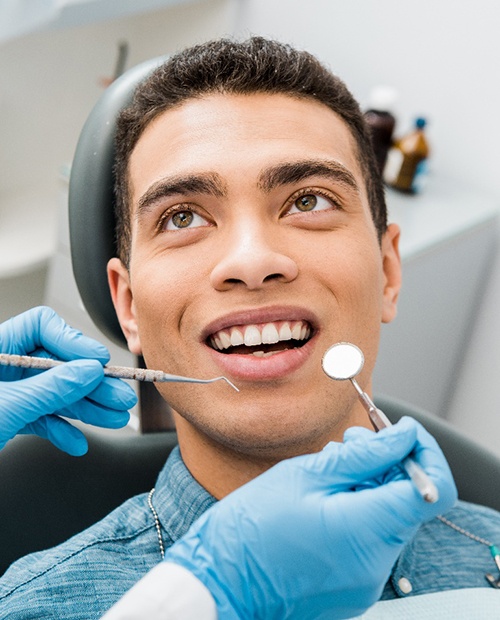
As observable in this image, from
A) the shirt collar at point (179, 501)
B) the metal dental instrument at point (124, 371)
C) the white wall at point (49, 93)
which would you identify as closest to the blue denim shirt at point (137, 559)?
the shirt collar at point (179, 501)

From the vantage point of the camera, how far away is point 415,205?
2.11m

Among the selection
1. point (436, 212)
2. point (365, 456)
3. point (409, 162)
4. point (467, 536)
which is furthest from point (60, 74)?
point (365, 456)

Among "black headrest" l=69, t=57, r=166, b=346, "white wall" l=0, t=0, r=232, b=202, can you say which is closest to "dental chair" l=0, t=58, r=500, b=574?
"black headrest" l=69, t=57, r=166, b=346

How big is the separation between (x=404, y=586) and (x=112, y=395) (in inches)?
19.6

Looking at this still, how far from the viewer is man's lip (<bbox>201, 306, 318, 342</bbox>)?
1.02 m

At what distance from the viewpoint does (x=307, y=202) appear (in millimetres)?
1139

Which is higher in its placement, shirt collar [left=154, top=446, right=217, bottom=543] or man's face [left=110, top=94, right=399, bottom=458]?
man's face [left=110, top=94, right=399, bottom=458]

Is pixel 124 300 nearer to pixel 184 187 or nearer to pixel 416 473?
pixel 184 187

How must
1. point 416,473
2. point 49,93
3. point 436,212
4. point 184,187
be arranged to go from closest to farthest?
point 416,473, point 184,187, point 436,212, point 49,93

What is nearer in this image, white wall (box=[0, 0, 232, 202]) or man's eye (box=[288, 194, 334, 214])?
man's eye (box=[288, 194, 334, 214])

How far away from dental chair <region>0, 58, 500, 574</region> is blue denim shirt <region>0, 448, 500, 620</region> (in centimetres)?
12

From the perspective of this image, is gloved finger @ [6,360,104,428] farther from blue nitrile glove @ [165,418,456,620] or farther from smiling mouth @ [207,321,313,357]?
blue nitrile glove @ [165,418,456,620]

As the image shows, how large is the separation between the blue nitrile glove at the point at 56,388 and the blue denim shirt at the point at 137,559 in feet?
0.42

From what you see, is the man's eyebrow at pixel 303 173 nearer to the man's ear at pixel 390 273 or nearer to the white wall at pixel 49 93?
the man's ear at pixel 390 273
